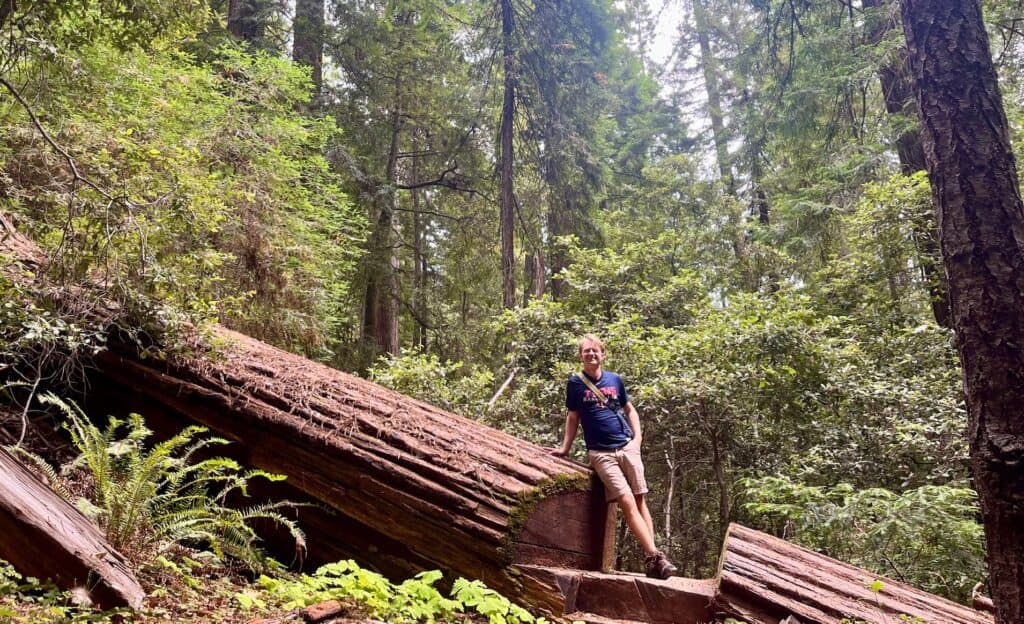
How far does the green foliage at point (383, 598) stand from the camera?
→ 10.5 ft

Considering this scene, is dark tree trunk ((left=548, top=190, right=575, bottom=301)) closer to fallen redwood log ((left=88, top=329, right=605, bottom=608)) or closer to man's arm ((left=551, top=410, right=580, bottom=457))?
man's arm ((left=551, top=410, right=580, bottom=457))

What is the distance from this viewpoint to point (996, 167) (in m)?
2.98

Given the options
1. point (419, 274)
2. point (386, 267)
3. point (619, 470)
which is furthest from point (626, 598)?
point (419, 274)

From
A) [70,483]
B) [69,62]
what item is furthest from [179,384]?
[69,62]

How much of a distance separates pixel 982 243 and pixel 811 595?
7.72ft

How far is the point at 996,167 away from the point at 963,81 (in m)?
0.52

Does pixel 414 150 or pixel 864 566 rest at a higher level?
pixel 414 150

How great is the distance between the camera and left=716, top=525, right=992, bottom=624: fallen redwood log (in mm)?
3576

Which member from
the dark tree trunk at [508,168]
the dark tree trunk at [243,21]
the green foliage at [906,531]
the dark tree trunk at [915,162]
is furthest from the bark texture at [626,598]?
the dark tree trunk at [243,21]

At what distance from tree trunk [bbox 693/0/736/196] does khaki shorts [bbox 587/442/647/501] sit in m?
17.2

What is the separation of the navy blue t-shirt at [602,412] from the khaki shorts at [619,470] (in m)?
0.07

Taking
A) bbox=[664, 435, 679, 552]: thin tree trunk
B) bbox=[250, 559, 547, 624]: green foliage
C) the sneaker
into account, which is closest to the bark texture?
the sneaker

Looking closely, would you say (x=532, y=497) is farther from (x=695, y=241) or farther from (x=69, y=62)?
(x=695, y=241)

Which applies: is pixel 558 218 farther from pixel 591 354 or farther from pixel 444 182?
pixel 591 354
